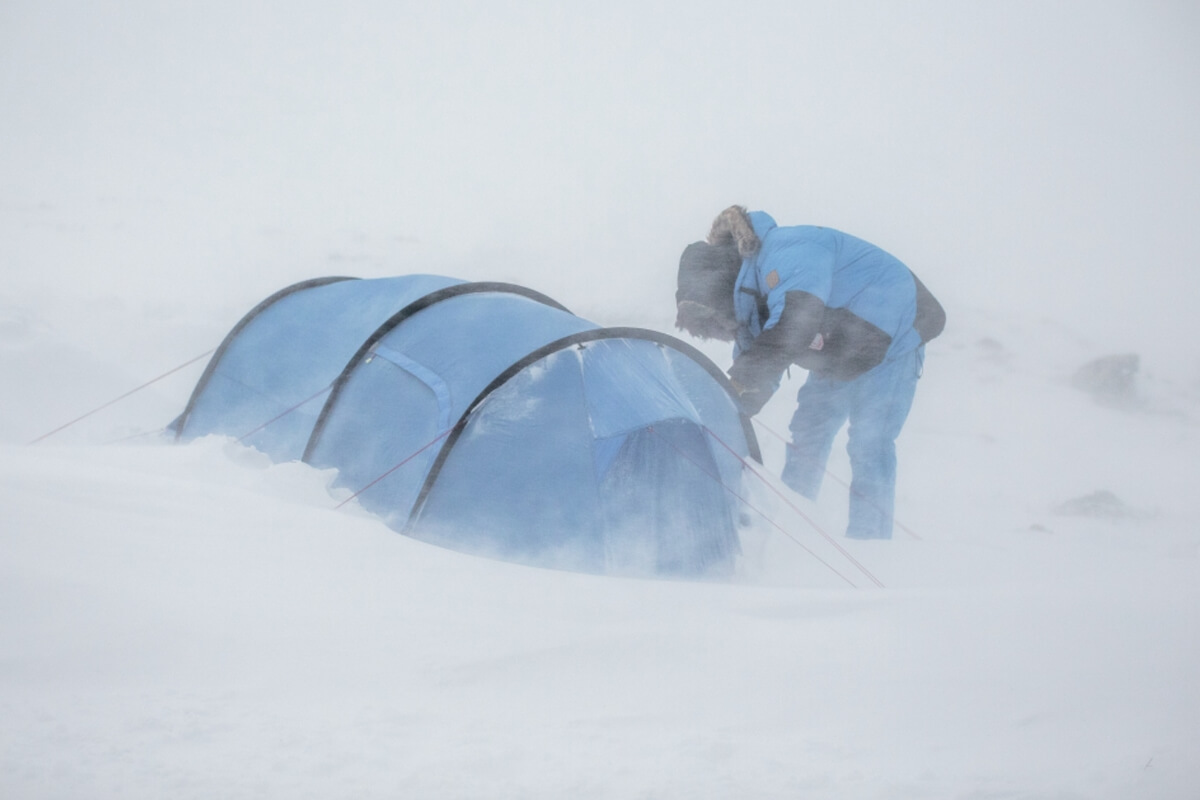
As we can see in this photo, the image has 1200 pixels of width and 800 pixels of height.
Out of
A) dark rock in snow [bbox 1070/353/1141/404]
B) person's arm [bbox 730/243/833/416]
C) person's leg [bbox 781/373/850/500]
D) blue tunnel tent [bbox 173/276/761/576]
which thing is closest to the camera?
blue tunnel tent [bbox 173/276/761/576]

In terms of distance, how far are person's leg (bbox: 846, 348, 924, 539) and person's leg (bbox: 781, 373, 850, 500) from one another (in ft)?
0.54

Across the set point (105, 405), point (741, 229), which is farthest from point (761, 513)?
point (105, 405)

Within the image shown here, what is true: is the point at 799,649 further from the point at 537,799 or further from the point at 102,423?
the point at 102,423

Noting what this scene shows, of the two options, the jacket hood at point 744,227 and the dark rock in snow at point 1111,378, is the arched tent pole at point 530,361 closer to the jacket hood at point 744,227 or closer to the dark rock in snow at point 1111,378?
the jacket hood at point 744,227

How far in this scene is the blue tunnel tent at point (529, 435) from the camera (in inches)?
127

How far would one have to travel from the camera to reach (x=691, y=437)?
11.2ft

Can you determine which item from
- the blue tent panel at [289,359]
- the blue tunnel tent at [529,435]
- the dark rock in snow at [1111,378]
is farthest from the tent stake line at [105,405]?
the dark rock in snow at [1111,378]

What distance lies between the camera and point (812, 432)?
14.1 feet

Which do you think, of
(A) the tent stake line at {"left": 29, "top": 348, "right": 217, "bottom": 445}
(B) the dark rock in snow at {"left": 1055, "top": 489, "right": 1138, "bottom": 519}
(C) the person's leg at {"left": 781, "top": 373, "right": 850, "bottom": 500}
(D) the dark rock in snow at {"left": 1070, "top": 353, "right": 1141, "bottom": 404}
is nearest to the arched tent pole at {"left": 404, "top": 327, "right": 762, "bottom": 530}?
(C) the person's leg at {"left": 781, "top": 373, "right": 850, "bottom": 500}

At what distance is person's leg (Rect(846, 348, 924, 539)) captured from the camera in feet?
13.2

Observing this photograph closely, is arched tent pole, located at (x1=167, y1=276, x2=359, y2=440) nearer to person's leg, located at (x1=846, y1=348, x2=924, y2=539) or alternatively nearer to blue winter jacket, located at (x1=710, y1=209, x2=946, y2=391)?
blue winter jacket, located at (x1=710, y1=209, x2=946, y2=391)

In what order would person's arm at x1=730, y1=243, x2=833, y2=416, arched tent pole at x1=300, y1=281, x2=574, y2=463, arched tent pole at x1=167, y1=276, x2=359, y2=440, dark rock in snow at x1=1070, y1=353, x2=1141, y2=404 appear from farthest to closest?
dark rock in snow at x1=1070, y1=353, x2=1141, y2=404, arched tent pole at x1=167, y1=276, x2=359, y2=440, arched tent pole at x1=300, y1=281, x2=574, y2=463, person's arm at x1=730, y1=243, x2=833, y2=416

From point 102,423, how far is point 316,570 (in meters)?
2.82

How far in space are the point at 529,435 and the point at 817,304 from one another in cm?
124
